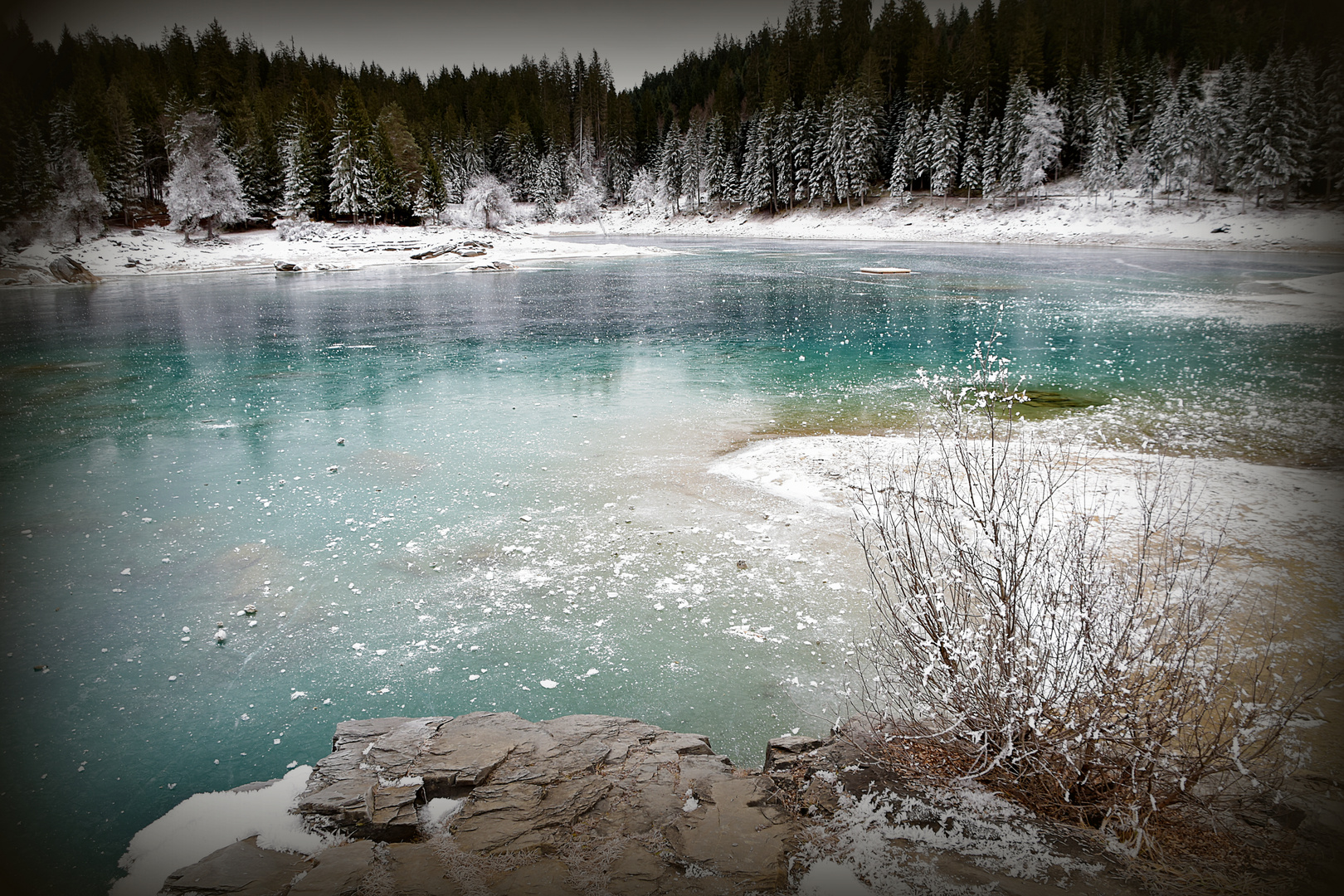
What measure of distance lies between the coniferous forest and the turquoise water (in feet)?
95.7

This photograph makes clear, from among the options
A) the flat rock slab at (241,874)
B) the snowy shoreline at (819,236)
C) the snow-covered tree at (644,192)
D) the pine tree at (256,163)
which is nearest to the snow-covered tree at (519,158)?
the snow-covered tree at (644,192)

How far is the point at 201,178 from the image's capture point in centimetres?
6006

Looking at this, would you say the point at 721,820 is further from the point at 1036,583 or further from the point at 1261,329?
the point at 1261,329

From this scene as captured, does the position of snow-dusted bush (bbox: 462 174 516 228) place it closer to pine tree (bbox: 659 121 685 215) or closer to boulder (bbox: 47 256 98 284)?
pine tree (bbox: 659 121 685 215)

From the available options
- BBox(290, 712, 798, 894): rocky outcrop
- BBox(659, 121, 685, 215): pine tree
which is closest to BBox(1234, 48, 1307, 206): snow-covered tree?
BBox(290, 712, 798, 894): rocky outcrop

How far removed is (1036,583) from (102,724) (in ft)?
25.5

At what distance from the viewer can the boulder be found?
46.8 m

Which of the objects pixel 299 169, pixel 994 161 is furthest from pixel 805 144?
pixel 299 169

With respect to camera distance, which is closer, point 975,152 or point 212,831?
point 212,831

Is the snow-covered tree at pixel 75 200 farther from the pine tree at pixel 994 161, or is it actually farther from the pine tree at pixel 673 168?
the pine tree at pixel 994 161

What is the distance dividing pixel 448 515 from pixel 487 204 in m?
78.2

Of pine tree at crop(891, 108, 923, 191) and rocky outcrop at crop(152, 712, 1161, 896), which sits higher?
pine tree at crop(891, 108, 923, 191)

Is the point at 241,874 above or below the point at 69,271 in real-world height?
below

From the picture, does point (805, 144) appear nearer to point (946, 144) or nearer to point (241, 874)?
point (946, 144)
